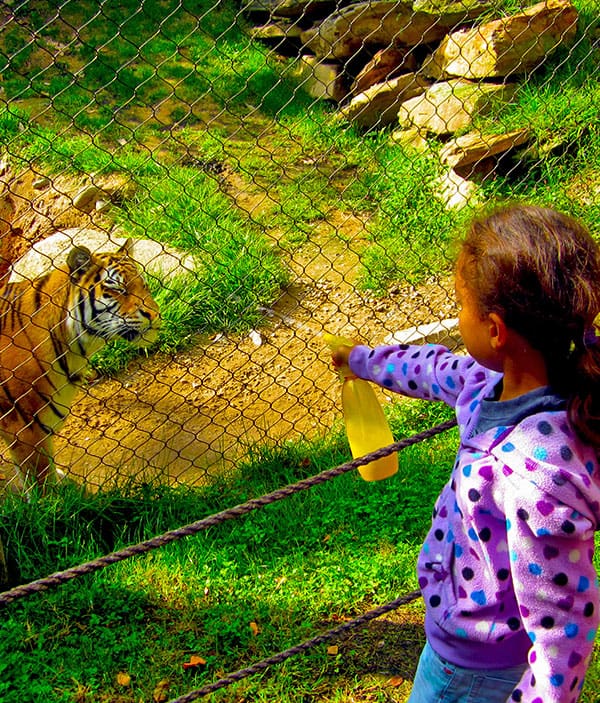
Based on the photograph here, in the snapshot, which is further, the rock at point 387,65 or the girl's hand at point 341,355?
the rock at point 387,65

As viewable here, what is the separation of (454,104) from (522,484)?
5.36m

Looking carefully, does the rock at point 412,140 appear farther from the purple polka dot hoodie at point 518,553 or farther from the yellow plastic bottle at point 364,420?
the purple polka dot hoodie at point 518,553

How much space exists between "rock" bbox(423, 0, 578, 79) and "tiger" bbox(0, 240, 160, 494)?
316 cm

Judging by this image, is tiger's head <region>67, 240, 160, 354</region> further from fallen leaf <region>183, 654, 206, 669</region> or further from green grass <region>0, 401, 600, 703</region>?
fallen leaf <region>183, 654, 206, 669</region>

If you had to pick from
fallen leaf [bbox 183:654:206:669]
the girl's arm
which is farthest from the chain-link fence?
the girl's arm

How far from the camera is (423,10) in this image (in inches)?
273

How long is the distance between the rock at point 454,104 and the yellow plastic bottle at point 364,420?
3.69 m

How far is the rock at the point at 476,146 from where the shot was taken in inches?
226

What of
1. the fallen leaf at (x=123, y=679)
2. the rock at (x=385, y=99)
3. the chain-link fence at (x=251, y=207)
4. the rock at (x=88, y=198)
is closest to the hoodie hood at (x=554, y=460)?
the fallen leaf at (x=123, y=679)

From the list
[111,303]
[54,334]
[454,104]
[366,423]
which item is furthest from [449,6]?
[366,423]

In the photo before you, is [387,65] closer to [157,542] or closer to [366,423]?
[366,423]

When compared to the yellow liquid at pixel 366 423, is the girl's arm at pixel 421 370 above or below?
above

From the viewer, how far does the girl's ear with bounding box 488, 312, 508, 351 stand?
169 cm

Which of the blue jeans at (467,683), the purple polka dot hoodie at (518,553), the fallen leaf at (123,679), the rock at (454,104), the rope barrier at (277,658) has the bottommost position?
the fallen leaf at (123,679)
